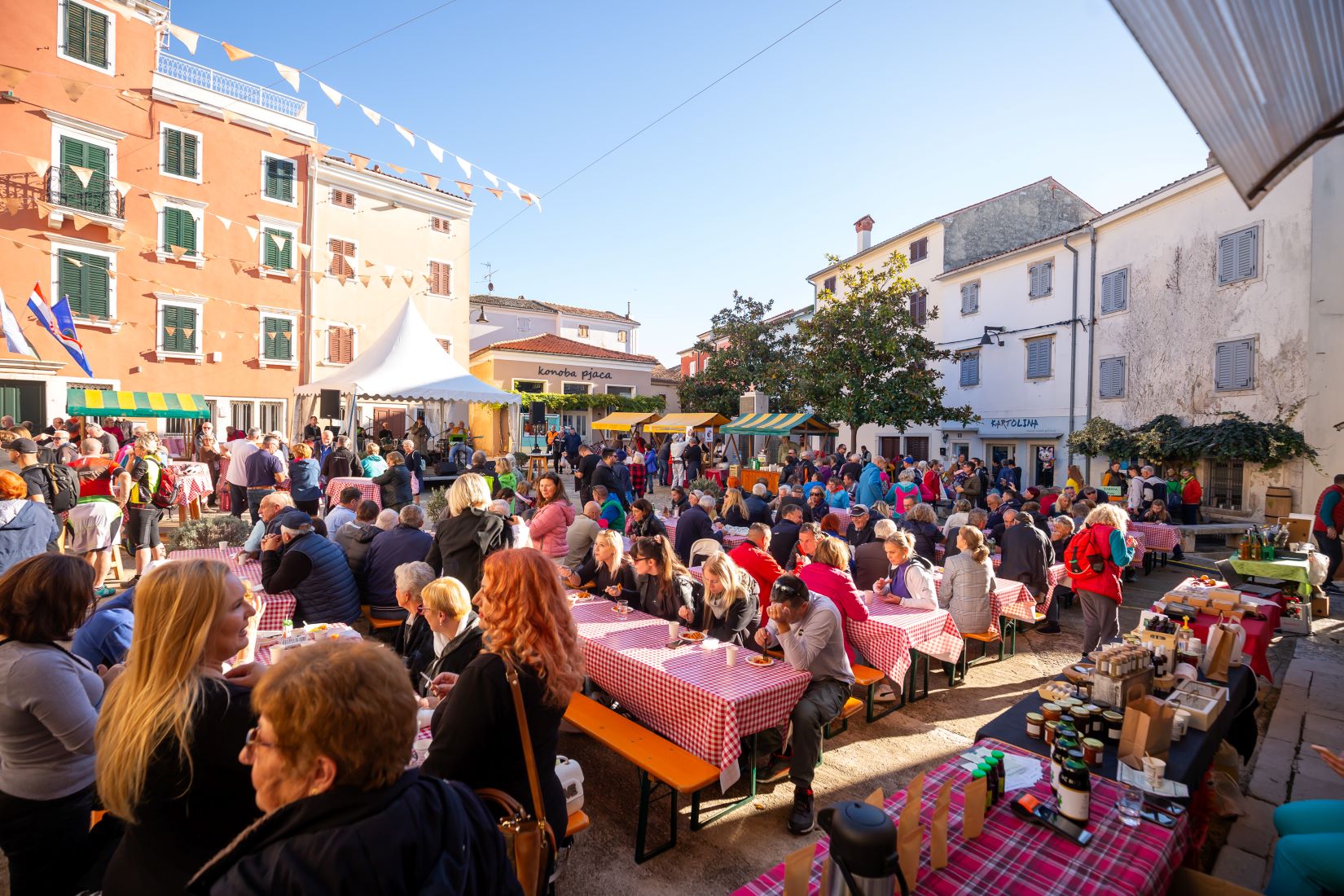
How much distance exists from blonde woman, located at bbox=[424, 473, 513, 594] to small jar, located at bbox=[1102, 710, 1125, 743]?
396 cm

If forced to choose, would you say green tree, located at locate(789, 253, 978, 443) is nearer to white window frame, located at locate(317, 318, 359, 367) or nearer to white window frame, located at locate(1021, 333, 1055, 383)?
white window frame, located at locate(1021, 333, 1055, 383)

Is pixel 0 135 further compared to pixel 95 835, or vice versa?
pixel 0 135

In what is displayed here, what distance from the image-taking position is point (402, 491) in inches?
346

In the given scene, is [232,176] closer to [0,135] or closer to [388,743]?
[0,135]

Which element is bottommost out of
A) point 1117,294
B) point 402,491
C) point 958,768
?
point 958,768

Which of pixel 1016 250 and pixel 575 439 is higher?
pixel 1016 250

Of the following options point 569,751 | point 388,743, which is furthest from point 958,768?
point 569,751

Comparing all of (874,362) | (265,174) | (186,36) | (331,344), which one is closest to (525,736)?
(186,36)

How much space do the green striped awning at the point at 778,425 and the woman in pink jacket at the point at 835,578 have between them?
13622 millimetres

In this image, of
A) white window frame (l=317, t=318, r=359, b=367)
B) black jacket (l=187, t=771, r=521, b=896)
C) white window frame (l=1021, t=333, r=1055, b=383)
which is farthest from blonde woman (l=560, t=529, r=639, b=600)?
white window frame (l=1021, t=333, r=1055, b=383)

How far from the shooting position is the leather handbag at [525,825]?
6.59ft

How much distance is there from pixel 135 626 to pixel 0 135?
66.1 feet

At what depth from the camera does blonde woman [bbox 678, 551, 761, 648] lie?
4.74 m

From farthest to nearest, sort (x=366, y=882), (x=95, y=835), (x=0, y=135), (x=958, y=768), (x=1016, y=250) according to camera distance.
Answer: (x=1016, y=250) → (x=0, y=135) → (x=958, y=768) → (x=95, y=835) → (x=366, y=882)
